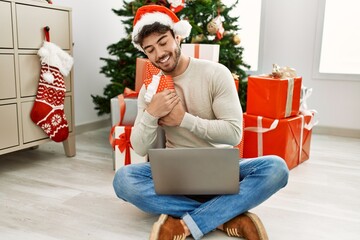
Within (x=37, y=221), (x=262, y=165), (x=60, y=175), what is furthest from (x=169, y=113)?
(x=60, y=175)

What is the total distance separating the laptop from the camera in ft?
3.61

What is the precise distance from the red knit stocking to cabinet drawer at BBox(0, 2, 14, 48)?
9.1 inches

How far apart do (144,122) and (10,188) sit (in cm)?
86

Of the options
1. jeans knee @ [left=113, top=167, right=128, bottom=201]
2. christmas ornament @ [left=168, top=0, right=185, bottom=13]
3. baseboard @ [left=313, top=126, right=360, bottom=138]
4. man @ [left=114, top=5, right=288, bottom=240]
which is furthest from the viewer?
baseboard @ [left=313, top=126, right=360, bottom=138]

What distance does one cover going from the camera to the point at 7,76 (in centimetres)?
178

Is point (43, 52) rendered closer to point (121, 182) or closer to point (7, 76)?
point (7, 76)

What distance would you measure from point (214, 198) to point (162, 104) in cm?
36

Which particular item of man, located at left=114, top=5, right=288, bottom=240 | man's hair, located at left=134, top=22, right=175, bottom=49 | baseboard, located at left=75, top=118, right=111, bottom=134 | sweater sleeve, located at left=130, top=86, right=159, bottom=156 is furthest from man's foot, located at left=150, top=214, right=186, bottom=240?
baseboard, located at left=75, top=118, right=111, bottom=134

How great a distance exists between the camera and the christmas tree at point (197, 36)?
87.4 inches

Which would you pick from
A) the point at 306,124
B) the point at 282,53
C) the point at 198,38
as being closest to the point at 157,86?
the point at 198,38

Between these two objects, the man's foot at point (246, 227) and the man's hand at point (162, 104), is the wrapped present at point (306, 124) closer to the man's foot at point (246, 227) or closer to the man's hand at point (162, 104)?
the man's foot at point (246, 227)

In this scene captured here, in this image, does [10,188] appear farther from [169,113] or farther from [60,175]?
[169,113]

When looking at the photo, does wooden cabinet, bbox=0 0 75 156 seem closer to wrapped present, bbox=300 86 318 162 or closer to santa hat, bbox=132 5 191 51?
santa hat, bbox=132 5 191 51

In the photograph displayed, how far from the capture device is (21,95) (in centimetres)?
187
